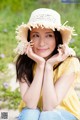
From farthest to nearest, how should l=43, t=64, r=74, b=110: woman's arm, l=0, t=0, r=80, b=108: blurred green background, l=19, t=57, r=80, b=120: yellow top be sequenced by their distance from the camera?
l=0, t=0, r=80, b=108: blurred green background, l=19, t=57, r=80, b=120: yellow top, l=43, t=64, r=74, b=110: woman's arm

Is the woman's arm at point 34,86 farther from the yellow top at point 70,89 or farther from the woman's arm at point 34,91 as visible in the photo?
the yellow top at point 70,89

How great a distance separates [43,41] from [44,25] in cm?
11

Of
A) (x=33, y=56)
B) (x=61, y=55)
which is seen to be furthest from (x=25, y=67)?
(x=61, y=55)

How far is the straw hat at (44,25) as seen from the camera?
2941 mm

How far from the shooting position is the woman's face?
2.99m

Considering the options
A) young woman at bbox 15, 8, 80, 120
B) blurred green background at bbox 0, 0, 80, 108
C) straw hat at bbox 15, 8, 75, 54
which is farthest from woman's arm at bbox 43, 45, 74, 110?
blurred green background at bbox 0, 0, 80, 108

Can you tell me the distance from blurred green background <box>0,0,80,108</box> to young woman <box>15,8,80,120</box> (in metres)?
1.21

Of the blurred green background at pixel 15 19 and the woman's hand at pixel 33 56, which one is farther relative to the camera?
the blurred green background at pixel 15 19

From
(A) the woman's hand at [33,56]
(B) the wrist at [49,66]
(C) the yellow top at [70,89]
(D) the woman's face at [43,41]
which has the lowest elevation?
(C) the yellow top at [70,89]

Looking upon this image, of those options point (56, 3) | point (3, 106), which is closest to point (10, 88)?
point (3, 106)

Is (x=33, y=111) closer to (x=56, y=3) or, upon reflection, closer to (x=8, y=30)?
(x=8, y=30)

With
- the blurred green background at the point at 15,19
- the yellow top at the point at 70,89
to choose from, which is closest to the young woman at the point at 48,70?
the yellow top at the point at 70,89

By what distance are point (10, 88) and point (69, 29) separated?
5.04 ft

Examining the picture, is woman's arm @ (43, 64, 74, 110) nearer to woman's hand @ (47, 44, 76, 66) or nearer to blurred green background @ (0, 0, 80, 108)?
woman's hand @ (47, 44, 76, 66)
